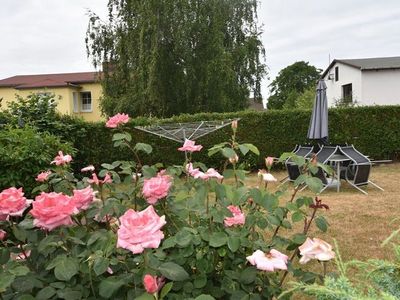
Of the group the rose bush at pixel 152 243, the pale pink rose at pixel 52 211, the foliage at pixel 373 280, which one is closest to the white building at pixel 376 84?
the rose bush at pixel 152 243

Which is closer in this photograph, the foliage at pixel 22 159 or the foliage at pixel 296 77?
the foliage at pixel 22 159

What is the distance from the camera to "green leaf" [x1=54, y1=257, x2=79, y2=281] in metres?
1.11

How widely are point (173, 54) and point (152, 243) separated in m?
14.6

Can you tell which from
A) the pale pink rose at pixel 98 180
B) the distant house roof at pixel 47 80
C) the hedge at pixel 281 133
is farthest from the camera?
the distant house roof at pixel 47 80

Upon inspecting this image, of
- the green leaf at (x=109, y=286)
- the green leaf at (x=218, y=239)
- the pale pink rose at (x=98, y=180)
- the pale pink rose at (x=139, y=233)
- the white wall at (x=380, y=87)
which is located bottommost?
the green leaf at (x=109, y=286)

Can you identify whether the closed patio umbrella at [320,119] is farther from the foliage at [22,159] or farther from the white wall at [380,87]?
the white wall at [380,87]

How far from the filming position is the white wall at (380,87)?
823 inches

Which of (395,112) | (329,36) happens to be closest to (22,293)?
(395,112)

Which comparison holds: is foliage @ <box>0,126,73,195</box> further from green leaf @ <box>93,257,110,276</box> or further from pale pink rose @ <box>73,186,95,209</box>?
green leaf @ <box>93,257,110,276</box>

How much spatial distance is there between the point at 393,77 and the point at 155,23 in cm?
1310

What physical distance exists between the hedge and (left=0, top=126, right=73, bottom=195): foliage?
5272mm

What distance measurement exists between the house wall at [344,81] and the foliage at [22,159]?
19.1m

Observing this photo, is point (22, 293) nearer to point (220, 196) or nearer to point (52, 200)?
point (52, 200)

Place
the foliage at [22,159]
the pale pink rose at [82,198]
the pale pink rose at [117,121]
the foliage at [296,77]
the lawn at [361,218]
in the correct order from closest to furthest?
the pale pink rose at [82,198], the pale pink rose at [117,121], the lawn at [361,218], the foliage at [22,159], the foliage at [296,77]
